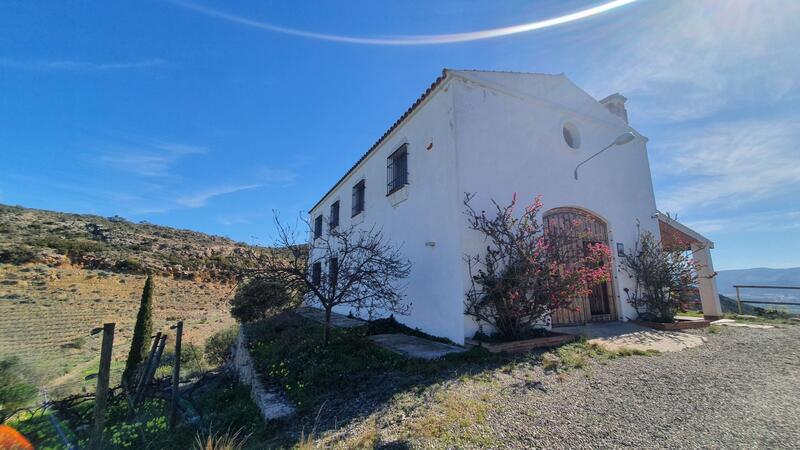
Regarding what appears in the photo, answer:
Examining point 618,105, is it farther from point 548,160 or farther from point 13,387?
point 13,387

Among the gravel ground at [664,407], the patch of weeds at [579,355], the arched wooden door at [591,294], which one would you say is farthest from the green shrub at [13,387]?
the arched wooden door at [591,294]

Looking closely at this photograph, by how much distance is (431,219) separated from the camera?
7098 mm

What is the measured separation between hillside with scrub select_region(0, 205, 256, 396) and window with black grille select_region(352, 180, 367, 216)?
17.7ft

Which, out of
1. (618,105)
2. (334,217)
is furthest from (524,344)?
(334,217)

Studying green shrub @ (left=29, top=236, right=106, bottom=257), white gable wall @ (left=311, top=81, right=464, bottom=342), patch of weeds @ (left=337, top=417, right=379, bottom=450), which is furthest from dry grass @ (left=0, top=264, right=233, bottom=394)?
patch of weeds @ (left=337, top=417, right=379, bottom=450)

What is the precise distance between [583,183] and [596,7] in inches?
163

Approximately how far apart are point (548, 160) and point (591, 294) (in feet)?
12.0

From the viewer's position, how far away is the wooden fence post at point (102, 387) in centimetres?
306

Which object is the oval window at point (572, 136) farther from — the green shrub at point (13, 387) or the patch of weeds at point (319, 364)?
the green shrub at point (13, 387)

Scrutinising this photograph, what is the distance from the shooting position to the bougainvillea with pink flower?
18.0 ft

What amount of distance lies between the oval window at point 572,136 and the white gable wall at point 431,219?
3987mm

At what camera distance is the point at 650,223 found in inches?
358

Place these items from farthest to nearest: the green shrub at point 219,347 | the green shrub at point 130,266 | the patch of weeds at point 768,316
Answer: the green shrub at point 130,266 → the green shrub at point 219,347 → the patch of weeds at point 768,316

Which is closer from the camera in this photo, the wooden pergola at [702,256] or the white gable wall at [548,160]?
the white gable wall at [548,160]
